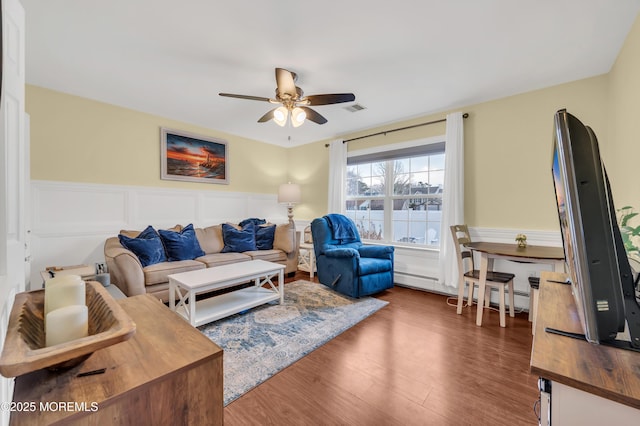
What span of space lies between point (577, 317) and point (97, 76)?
3.93m

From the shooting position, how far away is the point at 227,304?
8.92 ft

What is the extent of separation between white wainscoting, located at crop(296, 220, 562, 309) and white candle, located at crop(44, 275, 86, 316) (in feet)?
11.3

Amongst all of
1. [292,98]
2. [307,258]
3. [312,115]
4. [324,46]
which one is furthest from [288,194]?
[324,46]

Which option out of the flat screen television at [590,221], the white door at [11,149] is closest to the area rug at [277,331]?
the white door at [11,149]

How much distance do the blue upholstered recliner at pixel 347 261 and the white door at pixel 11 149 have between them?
2692 millimetres

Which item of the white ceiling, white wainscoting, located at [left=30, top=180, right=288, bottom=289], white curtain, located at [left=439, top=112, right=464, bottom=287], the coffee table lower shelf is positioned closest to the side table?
the coffee table lower shelf

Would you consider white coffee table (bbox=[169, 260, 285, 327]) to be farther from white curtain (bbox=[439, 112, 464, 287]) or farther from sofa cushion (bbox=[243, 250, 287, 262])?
white curtain (bbox=[439, 112, 464, 287])

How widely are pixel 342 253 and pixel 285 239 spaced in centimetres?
122

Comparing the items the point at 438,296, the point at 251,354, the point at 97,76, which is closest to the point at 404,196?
the point at 438,296

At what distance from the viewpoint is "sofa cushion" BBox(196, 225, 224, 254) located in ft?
12.4

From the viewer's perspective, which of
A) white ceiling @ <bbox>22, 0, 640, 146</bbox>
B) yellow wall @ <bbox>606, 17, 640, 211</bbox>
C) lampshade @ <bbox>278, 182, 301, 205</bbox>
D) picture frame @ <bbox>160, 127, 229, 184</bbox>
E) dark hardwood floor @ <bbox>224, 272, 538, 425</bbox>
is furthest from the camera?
lampshade @ <bbox>278, 182, 301, 205</bbox>

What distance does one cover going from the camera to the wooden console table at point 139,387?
52 cm

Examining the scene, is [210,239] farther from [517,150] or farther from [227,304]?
[517,150]

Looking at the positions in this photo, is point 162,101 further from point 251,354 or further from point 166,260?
point 251,354
